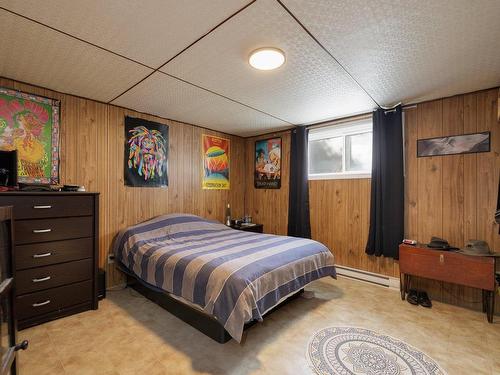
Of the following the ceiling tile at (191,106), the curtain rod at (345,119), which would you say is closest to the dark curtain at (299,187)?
the curtain rod at (345,119)

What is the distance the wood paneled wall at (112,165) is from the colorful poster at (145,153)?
0.08 meters

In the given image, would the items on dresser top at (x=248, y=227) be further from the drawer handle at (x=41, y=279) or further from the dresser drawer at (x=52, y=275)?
the drawer handle at (x=41, y=279)

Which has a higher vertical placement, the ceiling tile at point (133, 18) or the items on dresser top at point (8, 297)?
the ceiling tile at point (133, 18)

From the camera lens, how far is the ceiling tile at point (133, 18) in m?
1.44

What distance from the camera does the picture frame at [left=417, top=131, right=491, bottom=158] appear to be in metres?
2.59

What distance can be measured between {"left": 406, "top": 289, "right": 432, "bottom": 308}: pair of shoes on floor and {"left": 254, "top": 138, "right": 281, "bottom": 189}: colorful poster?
7.76 ft

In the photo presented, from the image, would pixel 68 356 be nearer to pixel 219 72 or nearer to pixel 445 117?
pixel 219 72

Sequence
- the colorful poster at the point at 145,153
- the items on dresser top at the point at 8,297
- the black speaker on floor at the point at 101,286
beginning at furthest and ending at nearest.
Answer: the colorful poster at the point at 145,153
the black speaker on floor at the point at 101,286
the items on dresser top at the point at 8,297

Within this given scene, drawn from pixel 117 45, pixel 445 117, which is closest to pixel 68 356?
pixel 117 45

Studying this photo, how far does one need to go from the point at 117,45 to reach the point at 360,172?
3128 millimetres

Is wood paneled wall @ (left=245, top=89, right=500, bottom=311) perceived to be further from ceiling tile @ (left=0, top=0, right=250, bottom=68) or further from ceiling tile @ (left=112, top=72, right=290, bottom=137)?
ceiling tile @ (left=0, top=0, right=250, bottom=68)

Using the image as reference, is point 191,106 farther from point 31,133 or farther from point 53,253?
point 53,253

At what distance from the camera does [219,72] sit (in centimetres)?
227

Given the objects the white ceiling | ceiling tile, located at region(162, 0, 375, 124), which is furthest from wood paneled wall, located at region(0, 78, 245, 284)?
ceiling tile, located at region(162, 0, 375, 124)
